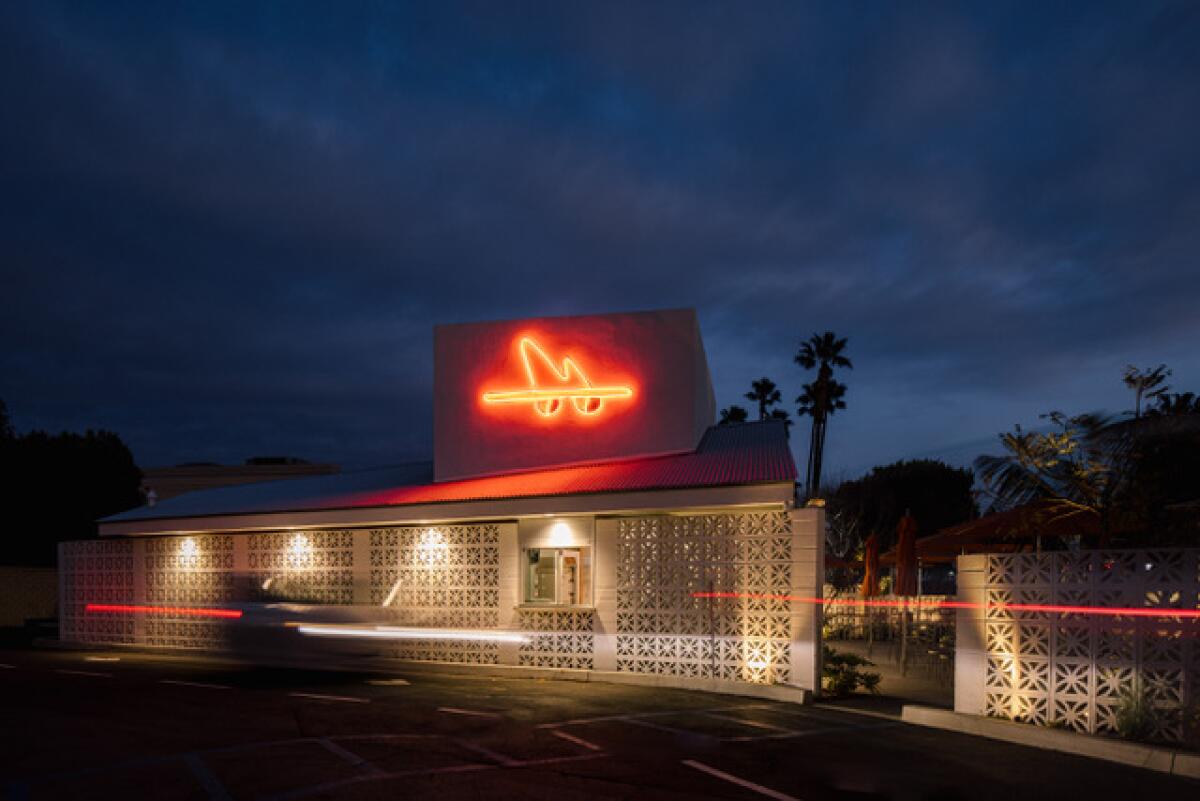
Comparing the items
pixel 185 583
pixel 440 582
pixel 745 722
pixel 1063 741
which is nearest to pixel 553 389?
pixel 440 582

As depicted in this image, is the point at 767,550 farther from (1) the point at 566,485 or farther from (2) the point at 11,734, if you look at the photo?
(2) the point at 11,734

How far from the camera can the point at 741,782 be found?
8.09 m

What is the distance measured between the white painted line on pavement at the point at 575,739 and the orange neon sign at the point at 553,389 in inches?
350

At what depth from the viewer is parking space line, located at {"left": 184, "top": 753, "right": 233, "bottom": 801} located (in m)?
7.37

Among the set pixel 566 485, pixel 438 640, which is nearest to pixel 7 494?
pixel 438 640

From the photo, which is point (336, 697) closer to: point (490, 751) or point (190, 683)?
point (190, 683)

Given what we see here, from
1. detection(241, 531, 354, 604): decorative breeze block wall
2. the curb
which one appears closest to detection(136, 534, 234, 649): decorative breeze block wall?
detection(241, 531, 354, 604): decorative breeze block wall

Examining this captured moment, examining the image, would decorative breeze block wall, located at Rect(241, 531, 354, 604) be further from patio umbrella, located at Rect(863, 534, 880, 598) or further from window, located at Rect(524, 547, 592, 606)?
patio umbrella, located at Rect(863, 534, 880, 598)

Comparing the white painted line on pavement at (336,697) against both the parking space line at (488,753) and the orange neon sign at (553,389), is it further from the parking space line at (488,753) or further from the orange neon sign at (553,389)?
the orange neon sign at (553,389)

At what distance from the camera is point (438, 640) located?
18.3 meters

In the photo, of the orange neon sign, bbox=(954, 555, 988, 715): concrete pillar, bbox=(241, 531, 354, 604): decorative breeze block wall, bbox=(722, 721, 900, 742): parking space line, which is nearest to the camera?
bbox=(722, 721, 900, 742): parking space line

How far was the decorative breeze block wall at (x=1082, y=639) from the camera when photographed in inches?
373

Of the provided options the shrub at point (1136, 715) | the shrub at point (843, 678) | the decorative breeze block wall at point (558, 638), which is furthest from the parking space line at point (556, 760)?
the decorative breeze block wall at point (558, 638)

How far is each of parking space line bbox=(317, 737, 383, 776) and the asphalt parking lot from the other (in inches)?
1.0
